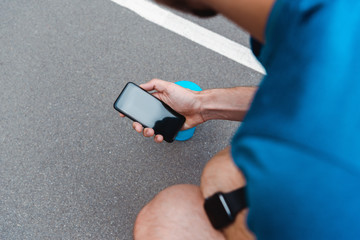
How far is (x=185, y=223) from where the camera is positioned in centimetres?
89

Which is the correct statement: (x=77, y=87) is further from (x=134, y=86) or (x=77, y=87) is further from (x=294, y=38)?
(x=294, y=38)

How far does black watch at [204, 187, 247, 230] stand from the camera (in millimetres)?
746

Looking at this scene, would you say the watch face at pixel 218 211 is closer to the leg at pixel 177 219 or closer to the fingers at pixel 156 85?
the leg at pixel 177 219

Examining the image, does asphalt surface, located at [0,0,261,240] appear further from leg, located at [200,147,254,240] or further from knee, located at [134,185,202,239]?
leg, located at [200,147,254,240]

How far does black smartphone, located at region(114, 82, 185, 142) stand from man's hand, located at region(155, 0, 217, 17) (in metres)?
0.65

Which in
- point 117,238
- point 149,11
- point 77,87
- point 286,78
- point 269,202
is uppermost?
point 286,78

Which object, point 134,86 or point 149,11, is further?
point 149,11

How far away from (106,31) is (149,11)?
Answer: 27 cm

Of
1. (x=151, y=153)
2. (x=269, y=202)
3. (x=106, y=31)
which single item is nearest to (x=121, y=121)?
(x=151, y=153)

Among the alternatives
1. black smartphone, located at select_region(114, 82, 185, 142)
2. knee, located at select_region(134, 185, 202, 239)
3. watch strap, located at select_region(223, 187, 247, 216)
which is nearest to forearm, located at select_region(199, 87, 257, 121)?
black smartphone, located at select_region(114, 82, 185, 142)

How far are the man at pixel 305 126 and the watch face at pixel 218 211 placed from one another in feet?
0.97

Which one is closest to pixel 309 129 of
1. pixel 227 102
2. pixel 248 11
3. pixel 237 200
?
pixel 248 11

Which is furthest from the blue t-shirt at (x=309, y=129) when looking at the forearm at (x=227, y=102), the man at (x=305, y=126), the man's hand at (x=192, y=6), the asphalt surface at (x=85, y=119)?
the asphalt surface at (x=85, y=119)

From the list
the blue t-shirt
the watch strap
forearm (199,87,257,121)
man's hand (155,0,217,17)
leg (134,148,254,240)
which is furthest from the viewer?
forearm (199,87,257,121)
